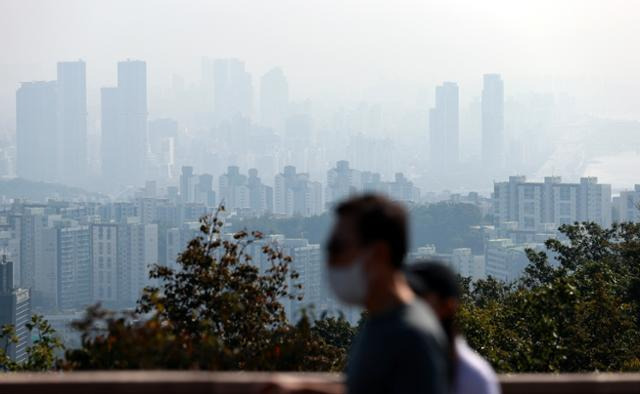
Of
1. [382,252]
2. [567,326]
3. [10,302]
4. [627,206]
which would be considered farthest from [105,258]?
[382,252]

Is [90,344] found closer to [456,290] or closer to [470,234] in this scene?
[456,290]

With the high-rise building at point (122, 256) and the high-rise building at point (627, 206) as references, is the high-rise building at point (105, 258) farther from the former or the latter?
the high-rise building at point (627, 206)

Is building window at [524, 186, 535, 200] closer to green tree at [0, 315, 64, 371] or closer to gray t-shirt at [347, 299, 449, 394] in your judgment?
green tree at [0, 315, 64, 371]

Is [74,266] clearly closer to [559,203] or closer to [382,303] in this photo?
[559,203]

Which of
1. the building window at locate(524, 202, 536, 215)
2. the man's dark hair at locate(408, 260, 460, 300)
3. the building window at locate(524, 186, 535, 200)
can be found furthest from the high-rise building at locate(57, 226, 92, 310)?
the man's dark hair at locate(408, 260, 460, 300)

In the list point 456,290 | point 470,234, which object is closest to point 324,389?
point 456,290

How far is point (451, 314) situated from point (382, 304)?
1.10 ft

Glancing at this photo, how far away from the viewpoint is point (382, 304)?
2125 mm

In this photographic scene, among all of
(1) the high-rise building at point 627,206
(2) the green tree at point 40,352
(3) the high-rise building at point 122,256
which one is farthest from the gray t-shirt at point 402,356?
(3) the high-rise building at point 122,256

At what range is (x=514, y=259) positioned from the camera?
16925cm

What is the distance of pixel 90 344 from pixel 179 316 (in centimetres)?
661

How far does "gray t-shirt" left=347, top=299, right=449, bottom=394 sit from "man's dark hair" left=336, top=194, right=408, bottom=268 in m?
0.12

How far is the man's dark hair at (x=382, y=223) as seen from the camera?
2.13m

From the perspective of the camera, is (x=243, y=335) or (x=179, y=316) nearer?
(x=243, y=335)
